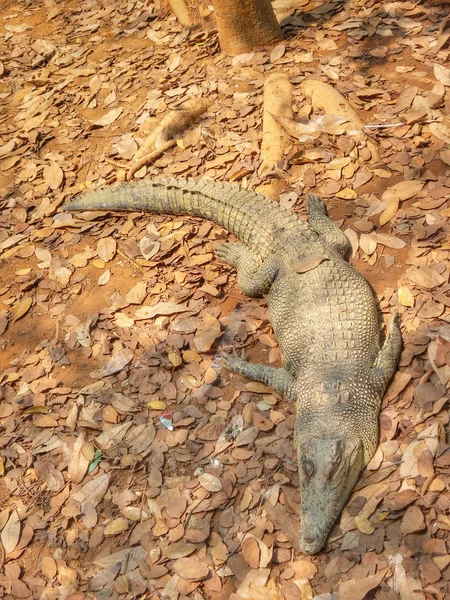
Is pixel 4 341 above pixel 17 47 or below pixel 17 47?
below

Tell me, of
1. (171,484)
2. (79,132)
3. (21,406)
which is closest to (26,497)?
(21,406)

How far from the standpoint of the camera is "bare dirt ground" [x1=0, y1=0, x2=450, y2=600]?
3100 millimetres

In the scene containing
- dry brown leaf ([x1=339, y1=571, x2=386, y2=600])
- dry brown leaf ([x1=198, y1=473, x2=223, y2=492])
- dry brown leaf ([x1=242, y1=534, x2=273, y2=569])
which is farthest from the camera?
dry brown leaf ([x1=198, y1=473, x2=223, y2=492])

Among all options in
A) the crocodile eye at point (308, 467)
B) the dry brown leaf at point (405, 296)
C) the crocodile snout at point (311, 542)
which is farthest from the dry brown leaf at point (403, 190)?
the crocodile snout at point (311, 542)

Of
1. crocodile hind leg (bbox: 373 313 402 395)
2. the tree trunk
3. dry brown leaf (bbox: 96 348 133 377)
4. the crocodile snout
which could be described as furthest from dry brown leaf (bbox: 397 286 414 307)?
the tree trunk

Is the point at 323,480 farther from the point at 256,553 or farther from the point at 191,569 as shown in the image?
the point at 191,569

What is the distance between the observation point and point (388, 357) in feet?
11.7

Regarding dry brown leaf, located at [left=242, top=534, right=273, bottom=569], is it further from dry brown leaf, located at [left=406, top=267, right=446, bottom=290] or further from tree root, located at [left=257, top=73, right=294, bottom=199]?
tree root, located at [left=257, top=73, right=294, bottom=199]

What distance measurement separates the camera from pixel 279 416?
3.63 metres

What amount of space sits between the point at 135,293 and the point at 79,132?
7.50ft

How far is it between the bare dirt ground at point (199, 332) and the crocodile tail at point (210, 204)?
0.13m

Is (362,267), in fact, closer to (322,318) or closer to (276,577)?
(322,318)

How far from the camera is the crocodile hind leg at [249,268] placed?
13.7ft

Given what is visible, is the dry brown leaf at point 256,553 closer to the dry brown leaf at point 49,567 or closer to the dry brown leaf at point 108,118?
the dry brown leaf at point 49,567
